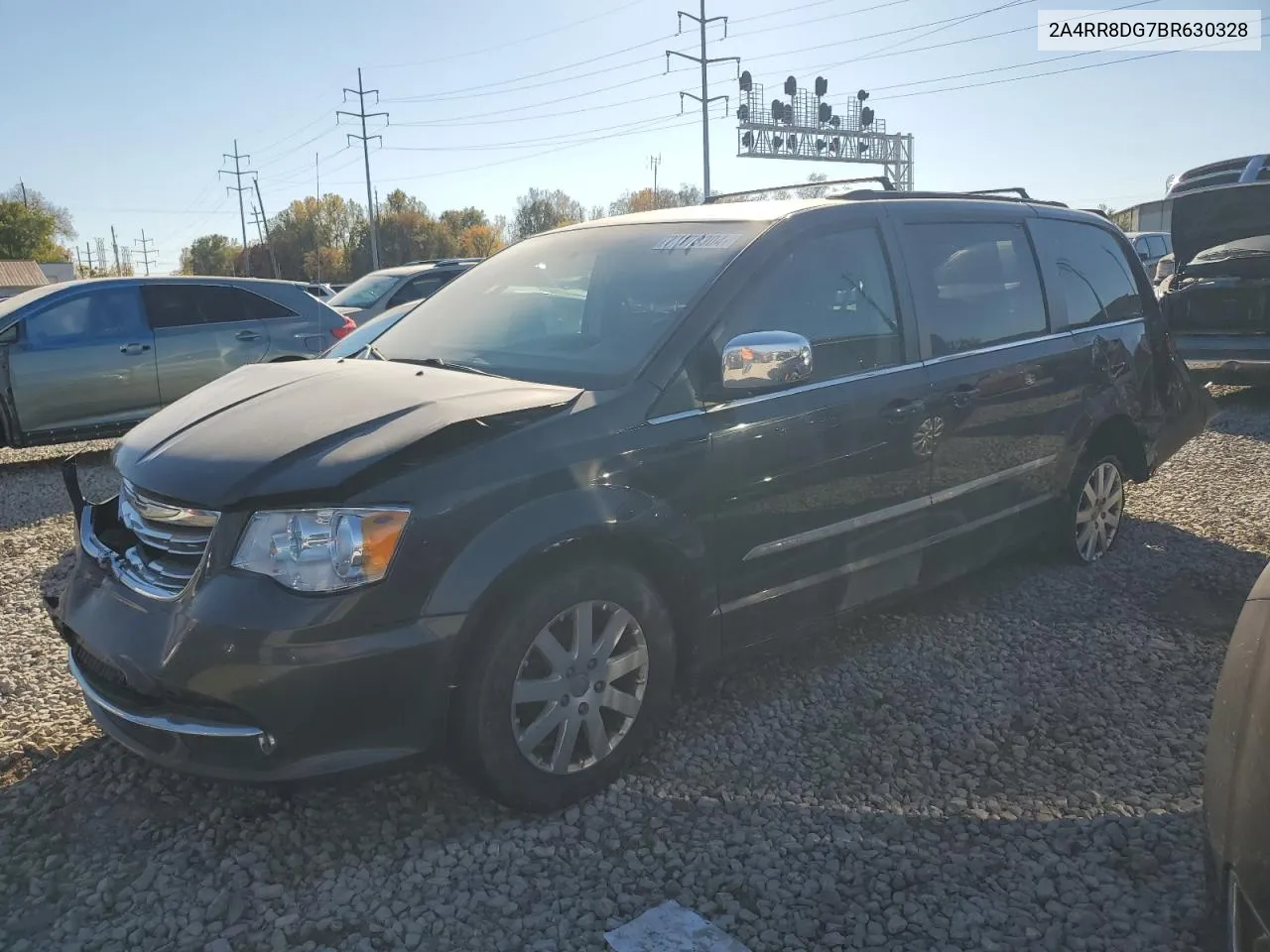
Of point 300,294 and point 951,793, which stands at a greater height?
point 300,294

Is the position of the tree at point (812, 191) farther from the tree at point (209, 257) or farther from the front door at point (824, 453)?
the tree at point (209, 257)

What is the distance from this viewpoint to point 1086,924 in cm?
248

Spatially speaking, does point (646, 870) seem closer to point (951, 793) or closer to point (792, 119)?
point (951, 793)

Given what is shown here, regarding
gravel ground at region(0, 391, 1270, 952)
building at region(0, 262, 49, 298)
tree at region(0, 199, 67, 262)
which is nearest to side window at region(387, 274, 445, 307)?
gravel ground at region(0, 391, 1270, 952)

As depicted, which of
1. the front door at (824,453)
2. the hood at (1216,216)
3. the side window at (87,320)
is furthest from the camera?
the hood at (1216,216)

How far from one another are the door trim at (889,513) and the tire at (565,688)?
1.67 ft

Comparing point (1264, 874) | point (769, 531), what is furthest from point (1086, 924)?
point (769, 531)

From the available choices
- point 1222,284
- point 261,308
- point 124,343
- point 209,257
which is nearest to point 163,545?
point 124,343

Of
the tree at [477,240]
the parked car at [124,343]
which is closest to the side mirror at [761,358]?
the parked car at [124,343]

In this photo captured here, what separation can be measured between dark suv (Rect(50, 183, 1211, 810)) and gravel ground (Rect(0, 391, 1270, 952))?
32 cm

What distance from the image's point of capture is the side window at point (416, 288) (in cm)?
1200

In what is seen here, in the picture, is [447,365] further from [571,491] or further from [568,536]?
[568,536]

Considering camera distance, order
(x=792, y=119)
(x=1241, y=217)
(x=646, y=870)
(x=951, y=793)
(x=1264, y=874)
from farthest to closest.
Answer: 1. (x=792, y=119)
2. (x=1241, y=217)
3. (x=951, y=793)
4. (x=646, y=870)
5. (x=1264, y=874)

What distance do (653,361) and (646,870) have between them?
152 cm
